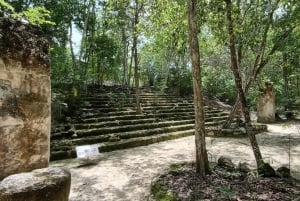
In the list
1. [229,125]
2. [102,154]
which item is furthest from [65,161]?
[229,125]

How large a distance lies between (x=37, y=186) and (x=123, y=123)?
7254mm

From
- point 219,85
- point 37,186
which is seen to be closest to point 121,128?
point 37,186

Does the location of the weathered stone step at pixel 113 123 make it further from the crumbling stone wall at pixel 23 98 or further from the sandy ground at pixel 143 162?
the crumbling stone wall at pixel 23 98

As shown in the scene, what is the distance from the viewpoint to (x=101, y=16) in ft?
52.1

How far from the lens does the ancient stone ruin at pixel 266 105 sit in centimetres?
1359

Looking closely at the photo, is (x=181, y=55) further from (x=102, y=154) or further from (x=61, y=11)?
(x=102, y=154)

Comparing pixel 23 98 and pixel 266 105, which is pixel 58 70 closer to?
pixel 23 98

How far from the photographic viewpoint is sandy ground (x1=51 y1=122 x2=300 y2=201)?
437 cm

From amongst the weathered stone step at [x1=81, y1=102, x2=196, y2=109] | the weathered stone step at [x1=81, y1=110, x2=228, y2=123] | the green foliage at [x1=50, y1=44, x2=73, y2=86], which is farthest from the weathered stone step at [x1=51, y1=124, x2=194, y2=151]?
the green foliage at [x1=50, y1=44, x2=73, y2=86]

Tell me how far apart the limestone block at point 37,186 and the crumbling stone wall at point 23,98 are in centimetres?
51

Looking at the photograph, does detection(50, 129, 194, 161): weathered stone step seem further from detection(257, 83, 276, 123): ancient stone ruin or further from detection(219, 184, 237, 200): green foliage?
detection(257, 83, 276, 123): ancient stone ruin

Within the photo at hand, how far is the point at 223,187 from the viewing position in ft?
12.7

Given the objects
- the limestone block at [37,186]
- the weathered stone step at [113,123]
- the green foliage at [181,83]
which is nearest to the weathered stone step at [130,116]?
the weathered stone step at [113,123]

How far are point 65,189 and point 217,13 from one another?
15.5 feet
